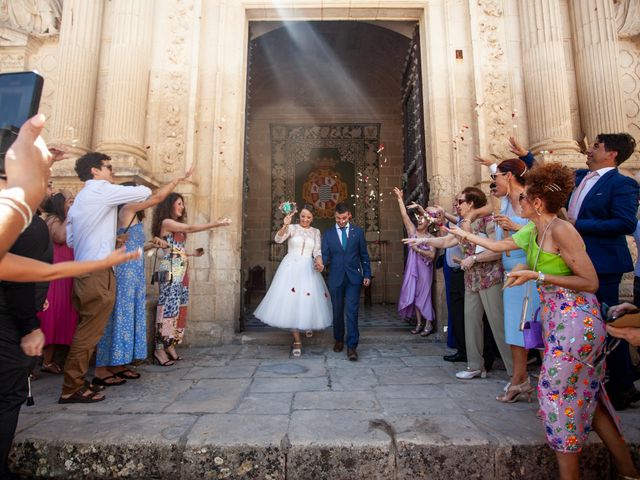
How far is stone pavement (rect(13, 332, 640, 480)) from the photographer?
2227 millimetres

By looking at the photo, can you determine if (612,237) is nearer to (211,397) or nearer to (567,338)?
(567,338)

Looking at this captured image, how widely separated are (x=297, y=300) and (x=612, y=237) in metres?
3.39

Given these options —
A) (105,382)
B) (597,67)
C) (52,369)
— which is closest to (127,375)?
(105,382)

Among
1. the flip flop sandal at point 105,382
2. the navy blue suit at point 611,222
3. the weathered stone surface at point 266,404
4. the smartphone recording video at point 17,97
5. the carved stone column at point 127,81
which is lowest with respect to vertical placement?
the weathered stone surface at point 266,404

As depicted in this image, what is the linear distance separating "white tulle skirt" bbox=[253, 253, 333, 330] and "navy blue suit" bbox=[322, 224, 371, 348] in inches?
7.1

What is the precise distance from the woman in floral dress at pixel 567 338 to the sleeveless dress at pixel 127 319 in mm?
3448

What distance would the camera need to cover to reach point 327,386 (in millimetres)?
3418

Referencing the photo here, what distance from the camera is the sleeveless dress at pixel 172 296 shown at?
432 centimetres

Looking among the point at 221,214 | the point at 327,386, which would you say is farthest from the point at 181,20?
the point at 327,386

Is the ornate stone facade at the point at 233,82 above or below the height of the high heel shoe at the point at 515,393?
above

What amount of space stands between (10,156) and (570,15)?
754cm

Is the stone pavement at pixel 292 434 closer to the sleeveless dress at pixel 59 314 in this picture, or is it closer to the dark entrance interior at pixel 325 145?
the sleeveless dress at pixel 59 314

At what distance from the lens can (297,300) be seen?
4895 mm

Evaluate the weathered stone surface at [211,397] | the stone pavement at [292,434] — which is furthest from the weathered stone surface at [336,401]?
the weathered stone surface at [211,397]
